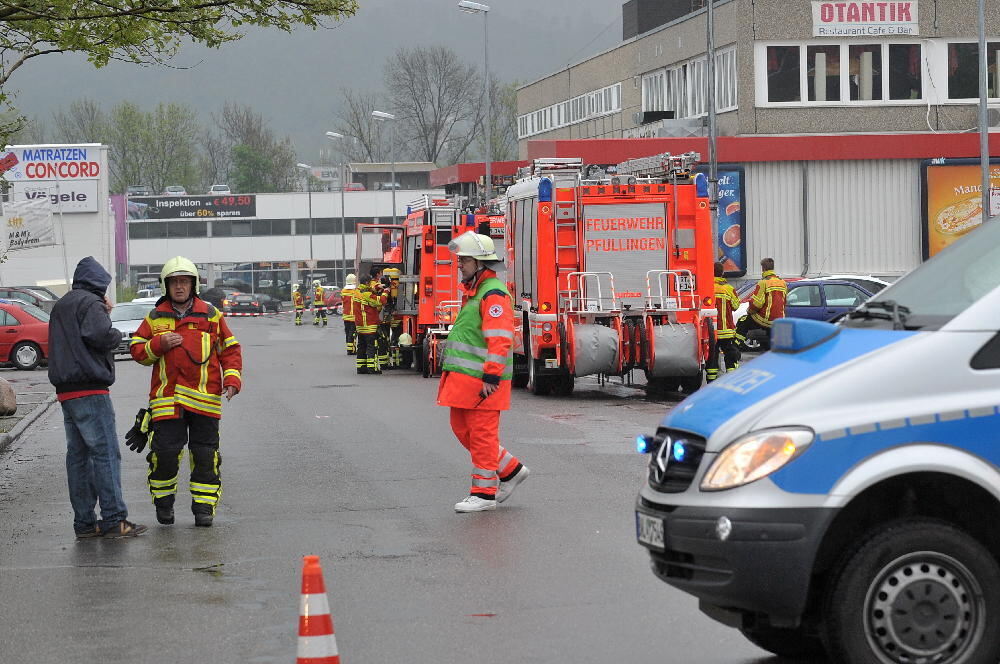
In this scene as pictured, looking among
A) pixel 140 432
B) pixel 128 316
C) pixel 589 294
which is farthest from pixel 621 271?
pixel 128 316

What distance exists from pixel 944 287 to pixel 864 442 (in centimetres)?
95

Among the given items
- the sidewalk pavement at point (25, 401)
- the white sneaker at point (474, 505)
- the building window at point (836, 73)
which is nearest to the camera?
the white sneaker at point (474, 505)

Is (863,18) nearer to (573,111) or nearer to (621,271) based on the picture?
(573,111)

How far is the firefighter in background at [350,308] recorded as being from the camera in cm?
2862

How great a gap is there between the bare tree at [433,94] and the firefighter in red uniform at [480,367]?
10691 cm

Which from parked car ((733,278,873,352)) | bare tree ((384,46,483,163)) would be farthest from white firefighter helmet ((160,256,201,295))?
bare tree ((384,46,483,163))

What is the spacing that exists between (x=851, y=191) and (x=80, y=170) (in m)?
37.4

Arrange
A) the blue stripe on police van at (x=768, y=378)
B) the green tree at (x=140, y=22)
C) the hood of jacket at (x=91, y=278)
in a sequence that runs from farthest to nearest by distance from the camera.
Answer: the green tree at (x=140, y=22), the hood of jacket at (x=91, y=278), the blue stripe on police van at (x=768, y=378)

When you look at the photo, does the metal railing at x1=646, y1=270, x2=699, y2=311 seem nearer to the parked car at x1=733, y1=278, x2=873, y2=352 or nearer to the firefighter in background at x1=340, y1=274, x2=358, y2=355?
the firefighter in background at x1=340, y1=274, x2=358, y2=355

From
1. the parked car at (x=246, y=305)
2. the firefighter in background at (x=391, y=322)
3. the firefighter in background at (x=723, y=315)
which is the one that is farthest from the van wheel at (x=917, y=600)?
the parked car at (x=246, y=305)

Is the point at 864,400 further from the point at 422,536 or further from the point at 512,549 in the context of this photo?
the point at 422,536

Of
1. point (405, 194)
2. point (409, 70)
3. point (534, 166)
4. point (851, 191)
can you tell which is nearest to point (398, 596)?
point (534, 166)

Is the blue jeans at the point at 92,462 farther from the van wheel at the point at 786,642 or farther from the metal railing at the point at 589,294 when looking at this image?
the metal railing at the point at 589,294

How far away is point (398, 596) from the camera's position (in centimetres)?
774
